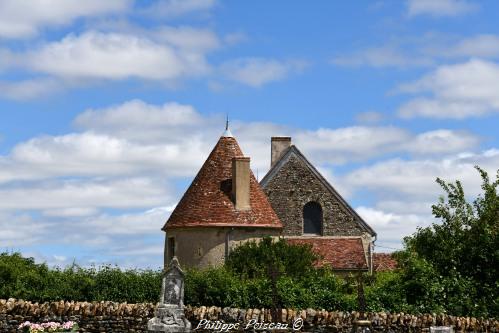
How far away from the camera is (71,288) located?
3012 cm

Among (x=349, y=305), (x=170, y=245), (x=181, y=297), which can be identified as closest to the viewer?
(x=181, y=297)

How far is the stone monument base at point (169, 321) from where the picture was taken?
23.9m

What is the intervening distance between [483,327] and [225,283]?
7860 millimetres

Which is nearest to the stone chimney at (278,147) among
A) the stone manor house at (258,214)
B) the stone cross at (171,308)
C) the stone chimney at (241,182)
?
the stone manor house at (258,214)

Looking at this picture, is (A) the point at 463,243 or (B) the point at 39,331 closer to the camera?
(B) the point at 39,331

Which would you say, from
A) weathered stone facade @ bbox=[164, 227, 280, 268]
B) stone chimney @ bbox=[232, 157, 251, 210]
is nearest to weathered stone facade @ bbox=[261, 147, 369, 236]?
stone chimney @ bbox=[232, 157, 251, 210]

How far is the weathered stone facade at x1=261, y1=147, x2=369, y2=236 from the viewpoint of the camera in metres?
44.1

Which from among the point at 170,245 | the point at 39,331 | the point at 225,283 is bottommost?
the point at 39,331

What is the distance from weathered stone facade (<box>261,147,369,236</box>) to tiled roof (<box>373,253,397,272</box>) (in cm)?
263

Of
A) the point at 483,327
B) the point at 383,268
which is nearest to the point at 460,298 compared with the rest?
the point at 483,327

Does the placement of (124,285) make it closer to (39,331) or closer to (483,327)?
(39,331)

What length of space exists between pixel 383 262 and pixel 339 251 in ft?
17.0

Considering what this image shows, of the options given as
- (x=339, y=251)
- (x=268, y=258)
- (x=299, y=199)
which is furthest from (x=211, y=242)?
(x=299, y=199)

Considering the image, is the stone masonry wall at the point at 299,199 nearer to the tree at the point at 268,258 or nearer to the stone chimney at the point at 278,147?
the stone chimney at the point at 278,147
